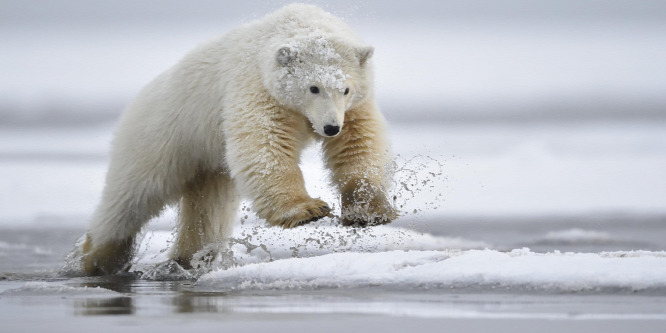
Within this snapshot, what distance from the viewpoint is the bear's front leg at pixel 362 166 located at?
7.06 m

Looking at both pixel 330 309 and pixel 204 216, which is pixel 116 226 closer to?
pixel 204 216

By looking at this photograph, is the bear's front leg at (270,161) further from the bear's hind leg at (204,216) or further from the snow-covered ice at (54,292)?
the bear's hind leg at (204,216)

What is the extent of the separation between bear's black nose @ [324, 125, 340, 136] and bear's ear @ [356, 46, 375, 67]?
797mm

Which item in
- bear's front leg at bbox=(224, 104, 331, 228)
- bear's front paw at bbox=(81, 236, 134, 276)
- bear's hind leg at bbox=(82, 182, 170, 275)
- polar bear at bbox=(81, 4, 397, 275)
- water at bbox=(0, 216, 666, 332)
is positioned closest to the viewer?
water at bbox=(0, 216, 666, 332)

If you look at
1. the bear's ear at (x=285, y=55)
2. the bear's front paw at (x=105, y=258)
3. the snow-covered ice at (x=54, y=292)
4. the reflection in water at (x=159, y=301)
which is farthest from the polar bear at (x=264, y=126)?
the snow-covered ice at (x=54, y=292)

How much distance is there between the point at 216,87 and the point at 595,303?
423cm

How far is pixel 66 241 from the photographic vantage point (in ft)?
33.8

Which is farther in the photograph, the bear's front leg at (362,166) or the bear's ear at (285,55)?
the bear's front leg at (362,166)

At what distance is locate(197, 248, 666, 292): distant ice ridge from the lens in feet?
16.2

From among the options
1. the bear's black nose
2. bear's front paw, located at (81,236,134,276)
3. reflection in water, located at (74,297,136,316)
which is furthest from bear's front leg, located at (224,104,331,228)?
bear's front paw, located at (81,236,134,276)

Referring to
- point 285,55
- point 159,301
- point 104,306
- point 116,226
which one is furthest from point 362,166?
point 104,306

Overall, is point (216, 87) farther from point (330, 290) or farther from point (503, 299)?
point (503, 299)

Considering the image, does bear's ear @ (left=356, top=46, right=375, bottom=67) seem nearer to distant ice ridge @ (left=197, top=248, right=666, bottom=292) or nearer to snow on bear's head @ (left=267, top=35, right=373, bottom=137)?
snow on bear's head @ (left=267, top=35, right=373, bottom=137)

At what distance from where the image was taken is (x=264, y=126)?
23.3 ft
